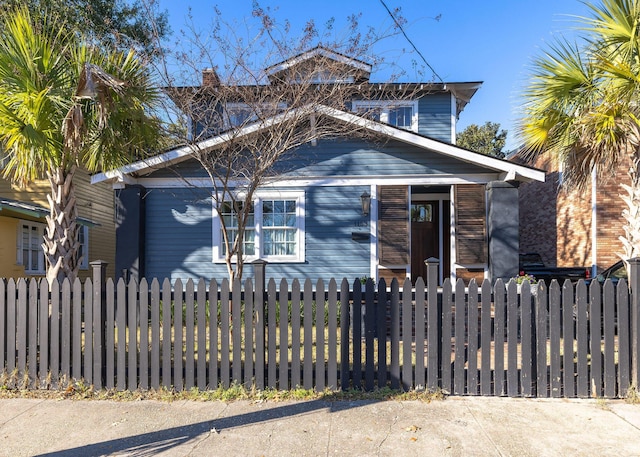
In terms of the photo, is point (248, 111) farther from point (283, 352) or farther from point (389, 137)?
point (283, 352)

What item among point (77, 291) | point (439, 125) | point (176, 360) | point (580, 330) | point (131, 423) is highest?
point (439, 125)

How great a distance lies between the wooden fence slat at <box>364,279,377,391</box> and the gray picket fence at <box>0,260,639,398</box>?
0.01m

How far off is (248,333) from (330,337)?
0.95 meters

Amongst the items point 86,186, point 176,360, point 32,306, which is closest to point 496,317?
point 176,360

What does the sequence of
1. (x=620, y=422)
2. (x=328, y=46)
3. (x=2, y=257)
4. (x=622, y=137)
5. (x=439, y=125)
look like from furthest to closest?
(x=439, y=125), (x=2, y=257), (x=328, y=46), (x=622, y=137), (x=620, y=422)

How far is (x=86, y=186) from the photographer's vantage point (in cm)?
1472

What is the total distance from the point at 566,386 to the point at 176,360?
440cm

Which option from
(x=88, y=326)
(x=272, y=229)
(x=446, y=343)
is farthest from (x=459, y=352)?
(x=272, y=229)

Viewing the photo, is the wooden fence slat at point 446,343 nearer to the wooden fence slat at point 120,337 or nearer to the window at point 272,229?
the wooden fence slat at point 120,337

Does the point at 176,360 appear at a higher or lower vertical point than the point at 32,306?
A: lower

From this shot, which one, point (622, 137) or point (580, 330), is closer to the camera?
point (580, 330)

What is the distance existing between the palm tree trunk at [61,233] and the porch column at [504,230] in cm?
798

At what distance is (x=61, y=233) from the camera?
18.4ft

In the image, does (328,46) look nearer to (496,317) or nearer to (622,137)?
(622,137)
